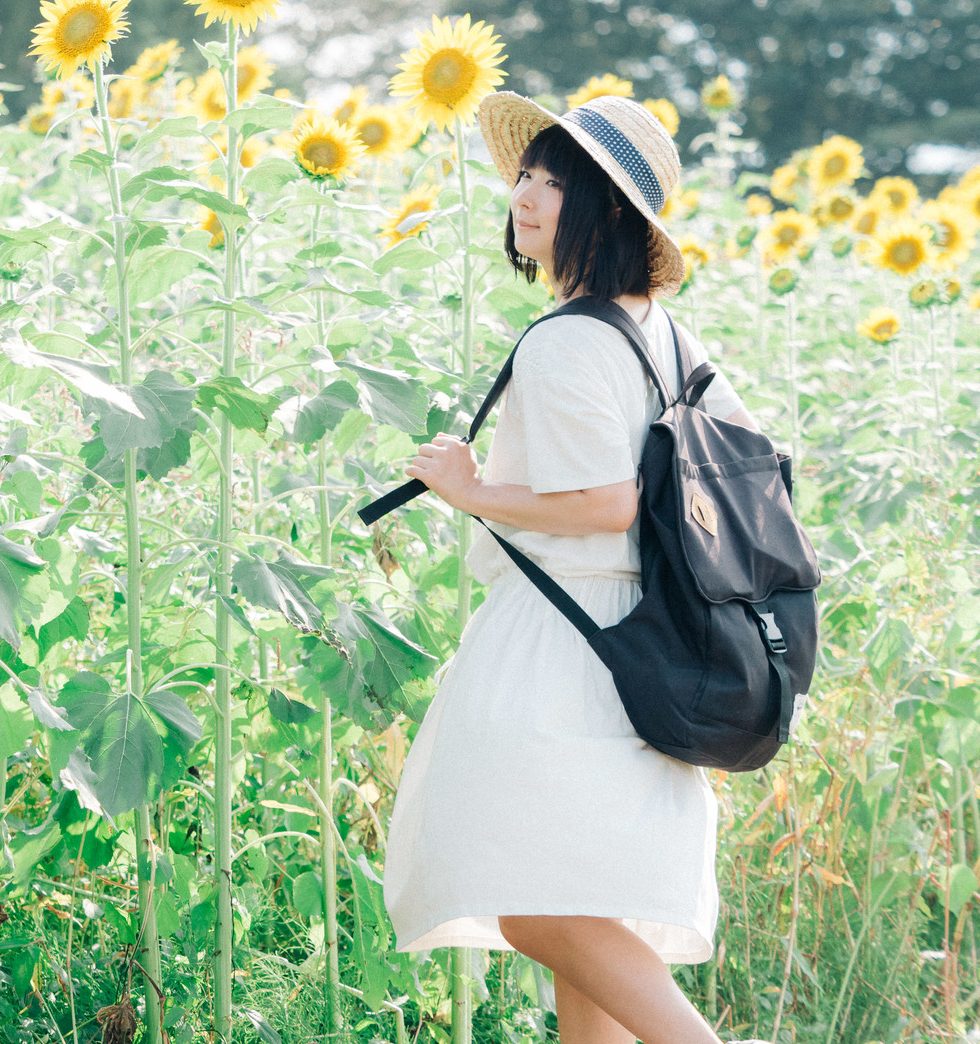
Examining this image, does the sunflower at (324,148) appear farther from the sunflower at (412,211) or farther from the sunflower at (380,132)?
the sunflower at (380,132)

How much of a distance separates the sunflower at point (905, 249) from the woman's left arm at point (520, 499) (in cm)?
284

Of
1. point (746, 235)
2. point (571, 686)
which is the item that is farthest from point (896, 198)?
point (571, 686)

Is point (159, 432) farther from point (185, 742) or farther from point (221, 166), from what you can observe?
point (221, 166)

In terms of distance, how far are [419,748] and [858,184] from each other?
62.3ft

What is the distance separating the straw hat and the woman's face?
8 cm

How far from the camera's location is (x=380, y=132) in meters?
3.54

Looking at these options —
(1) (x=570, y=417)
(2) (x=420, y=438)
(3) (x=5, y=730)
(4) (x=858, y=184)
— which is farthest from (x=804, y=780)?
(4) (x=858, y=184)

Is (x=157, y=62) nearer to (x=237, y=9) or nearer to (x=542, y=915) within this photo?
(x=237, y=9)

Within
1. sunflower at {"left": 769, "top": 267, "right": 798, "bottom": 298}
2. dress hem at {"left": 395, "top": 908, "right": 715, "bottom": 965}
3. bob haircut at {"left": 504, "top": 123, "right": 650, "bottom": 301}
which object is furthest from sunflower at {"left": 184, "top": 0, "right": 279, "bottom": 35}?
sunflower at {"left": 769, "top": 267, "right": 798, "bottom": 298}

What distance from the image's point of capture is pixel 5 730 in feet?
6.86

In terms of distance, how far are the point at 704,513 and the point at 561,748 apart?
1.19 feet

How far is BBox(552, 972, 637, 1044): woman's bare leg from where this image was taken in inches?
83.8

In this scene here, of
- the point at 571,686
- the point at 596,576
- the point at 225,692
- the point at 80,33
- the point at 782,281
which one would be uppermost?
the point at 80,33

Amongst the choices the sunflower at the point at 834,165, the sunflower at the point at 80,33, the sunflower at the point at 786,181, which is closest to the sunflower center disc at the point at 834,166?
the sunflower at the point at 834,165
